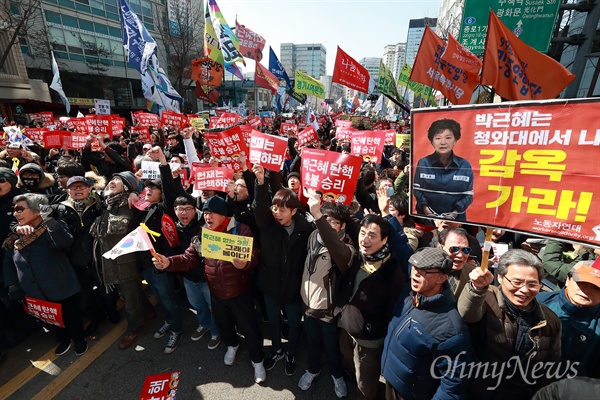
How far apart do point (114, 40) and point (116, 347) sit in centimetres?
3765

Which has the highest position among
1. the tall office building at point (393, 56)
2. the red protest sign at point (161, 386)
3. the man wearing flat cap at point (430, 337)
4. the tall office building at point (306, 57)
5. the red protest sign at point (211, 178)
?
the tall office building at point (306, 57)

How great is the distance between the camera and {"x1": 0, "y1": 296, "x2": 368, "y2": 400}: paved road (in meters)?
3.14

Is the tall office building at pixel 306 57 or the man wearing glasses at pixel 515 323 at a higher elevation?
the tall office building at pixel 306 57

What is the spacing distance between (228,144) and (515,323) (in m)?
3.87

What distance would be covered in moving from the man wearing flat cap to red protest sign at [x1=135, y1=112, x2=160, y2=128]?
40.7ft

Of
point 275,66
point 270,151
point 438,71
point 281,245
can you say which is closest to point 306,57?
point 275,66

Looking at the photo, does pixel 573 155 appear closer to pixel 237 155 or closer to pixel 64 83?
pixel 237 155

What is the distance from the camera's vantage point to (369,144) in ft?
21.0

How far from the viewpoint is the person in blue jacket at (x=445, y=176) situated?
7.01ft

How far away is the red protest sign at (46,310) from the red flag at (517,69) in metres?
6.97

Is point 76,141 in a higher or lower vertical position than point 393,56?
lower

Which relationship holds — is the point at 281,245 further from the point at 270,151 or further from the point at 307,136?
the point at 307,136

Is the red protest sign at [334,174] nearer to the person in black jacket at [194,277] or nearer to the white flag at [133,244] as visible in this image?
the person in black jacket at [194,277]

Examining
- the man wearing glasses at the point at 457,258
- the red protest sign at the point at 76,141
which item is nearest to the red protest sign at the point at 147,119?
the red protest sign at the point at 76,141
